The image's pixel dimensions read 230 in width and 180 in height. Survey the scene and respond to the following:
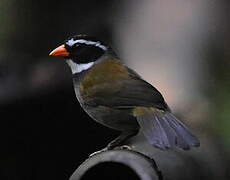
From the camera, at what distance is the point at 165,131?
410 centimetres

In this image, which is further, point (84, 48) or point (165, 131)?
point (84, 48)

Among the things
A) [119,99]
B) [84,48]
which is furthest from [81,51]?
[119,99]

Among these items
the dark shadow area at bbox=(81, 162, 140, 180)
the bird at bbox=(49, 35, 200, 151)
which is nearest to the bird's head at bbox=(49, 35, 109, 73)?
the bird at bbox=(49, 35, 200, 151)

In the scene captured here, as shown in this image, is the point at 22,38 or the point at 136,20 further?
the point at 22,38

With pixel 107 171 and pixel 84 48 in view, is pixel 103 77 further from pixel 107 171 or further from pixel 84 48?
pixel 107 171

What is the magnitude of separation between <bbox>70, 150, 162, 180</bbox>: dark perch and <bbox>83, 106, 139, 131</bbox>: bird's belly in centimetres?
50

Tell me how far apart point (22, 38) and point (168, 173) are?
9.58 ft

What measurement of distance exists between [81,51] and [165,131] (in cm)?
79

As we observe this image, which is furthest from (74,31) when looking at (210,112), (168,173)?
(168,173)

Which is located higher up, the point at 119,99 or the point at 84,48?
the point at 84,48

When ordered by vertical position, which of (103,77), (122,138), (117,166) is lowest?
(122,138)

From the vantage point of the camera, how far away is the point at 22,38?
6.62 metres

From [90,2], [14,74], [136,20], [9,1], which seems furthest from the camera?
[9,1]

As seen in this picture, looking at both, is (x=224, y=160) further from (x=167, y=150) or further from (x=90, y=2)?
(x=90, y=2)
